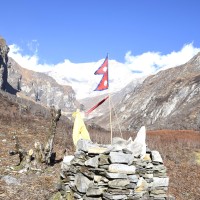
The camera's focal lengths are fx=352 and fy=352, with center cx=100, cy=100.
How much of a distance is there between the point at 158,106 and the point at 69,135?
88.3 m

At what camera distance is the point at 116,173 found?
11.6 meters

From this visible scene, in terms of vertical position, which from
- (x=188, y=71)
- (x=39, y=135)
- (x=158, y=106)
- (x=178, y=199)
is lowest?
(x=178, y=199)

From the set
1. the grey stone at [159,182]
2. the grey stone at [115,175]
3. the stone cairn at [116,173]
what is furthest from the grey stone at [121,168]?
the grey stone at [159,182]

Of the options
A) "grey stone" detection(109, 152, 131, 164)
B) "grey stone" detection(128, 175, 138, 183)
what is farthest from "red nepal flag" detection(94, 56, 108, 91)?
"grey stone" detection(128, 175, 138, 183)

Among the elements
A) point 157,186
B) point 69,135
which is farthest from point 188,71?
point 157,186

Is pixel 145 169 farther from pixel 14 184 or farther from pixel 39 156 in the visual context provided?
pixel 39 156

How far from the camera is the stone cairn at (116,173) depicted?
1164 cm

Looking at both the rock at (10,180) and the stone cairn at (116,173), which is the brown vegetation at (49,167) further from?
the stone cairn at (116,173)

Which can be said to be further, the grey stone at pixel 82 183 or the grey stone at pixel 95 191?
the grey stone at pixel 82 183

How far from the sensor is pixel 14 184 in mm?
16391

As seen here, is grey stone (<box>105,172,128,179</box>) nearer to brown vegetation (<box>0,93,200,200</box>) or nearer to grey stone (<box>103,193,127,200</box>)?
grey stone (<box>103,193,127,200</box>)

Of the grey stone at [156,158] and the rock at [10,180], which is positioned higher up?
the grey stone at [156,158]

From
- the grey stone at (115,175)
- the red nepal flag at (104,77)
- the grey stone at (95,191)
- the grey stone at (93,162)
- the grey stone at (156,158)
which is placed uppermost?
the red nepal flag at (104,77)

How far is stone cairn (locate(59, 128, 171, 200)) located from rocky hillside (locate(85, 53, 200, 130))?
230 feet
